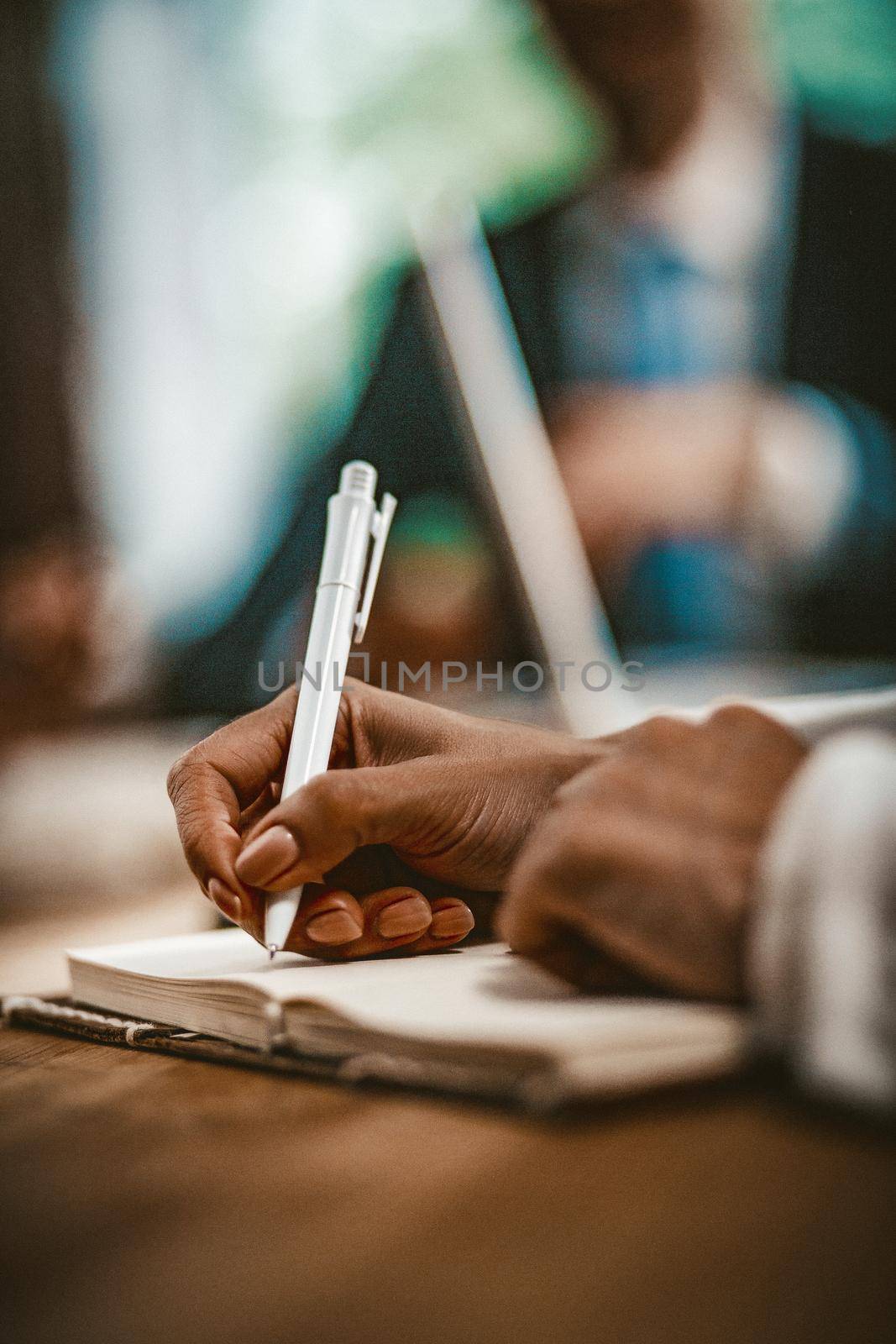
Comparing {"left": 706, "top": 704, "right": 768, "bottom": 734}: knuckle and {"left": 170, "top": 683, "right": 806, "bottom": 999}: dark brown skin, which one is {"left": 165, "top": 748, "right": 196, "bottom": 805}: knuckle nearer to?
{"left": 170, "top": 683, "right": 806, "bottom": 999}: dark brown skin

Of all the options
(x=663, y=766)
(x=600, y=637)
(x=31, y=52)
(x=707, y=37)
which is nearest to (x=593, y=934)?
(x=663, y=766)

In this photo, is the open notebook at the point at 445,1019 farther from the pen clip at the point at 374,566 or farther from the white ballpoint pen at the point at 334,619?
the pen clip at the point at 374,566

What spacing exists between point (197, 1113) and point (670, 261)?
2.64ft

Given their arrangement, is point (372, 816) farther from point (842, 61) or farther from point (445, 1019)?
point (842, 61)

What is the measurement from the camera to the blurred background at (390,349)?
2.62 ft

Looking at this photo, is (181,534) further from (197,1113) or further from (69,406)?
(197,1113)

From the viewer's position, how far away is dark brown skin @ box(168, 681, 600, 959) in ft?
1.26

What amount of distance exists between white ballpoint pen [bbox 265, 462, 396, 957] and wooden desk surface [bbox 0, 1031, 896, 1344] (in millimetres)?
164

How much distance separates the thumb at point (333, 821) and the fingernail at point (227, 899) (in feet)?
0.04

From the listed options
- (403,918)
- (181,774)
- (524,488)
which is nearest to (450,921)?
(403,918)

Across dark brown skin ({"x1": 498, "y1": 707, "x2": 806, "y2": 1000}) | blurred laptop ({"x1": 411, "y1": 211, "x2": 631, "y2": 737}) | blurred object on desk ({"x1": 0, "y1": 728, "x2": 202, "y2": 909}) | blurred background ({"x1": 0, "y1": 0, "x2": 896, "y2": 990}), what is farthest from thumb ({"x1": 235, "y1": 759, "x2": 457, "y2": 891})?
blurred object on desk ({"x1": 0, "y1": 728, "x2": 202, "y2": 909})

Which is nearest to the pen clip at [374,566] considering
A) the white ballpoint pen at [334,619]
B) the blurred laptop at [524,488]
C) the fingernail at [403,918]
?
the white ballpoint pen at [334,619]

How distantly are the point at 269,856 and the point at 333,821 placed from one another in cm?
3

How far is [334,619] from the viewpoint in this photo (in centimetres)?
45
